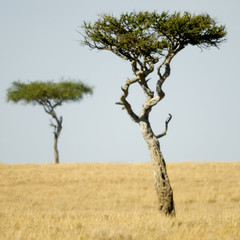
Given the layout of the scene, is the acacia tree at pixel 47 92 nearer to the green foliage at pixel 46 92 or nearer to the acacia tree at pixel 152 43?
the green foliage at pixel 46 92

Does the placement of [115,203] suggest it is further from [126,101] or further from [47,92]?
[47,92]

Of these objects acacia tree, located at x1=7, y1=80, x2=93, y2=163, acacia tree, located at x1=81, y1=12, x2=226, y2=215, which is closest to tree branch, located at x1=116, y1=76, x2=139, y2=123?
acacia tree, located at x1=81, y1=12, x2=226, y2=215

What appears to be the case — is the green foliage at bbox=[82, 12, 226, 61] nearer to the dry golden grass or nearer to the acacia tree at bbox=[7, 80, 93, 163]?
the dry golden grass

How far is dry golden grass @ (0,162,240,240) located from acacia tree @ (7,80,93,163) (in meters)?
14.2

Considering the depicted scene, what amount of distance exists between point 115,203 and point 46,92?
3089 centimetres

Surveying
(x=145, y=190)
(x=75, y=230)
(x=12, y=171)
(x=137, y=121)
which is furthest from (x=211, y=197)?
(x=12, y=171)

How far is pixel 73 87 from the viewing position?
2142 inches

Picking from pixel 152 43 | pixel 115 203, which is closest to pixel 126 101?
pixel 152 43

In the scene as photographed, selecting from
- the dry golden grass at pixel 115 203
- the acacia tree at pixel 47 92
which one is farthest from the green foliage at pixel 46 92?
the dry golden grass at pixel 115 203

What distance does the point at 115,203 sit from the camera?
2423cm

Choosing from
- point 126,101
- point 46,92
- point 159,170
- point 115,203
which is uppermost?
point 46,92

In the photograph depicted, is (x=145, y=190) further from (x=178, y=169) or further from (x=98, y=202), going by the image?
(x=178, y=169)

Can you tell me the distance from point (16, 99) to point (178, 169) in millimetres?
26778

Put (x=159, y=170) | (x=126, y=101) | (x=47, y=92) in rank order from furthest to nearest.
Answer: (x=47, y=92) < (x=126, y=101) < (x=159, y=170)
